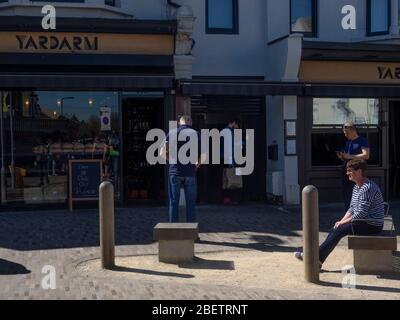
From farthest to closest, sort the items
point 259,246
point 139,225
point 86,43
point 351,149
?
point 86,43 → point 139,225 → point 351,149 → point 259,246

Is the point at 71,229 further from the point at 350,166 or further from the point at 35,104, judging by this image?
the point at 350,166

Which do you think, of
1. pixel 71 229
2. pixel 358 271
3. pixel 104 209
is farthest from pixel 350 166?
pixel 71 229

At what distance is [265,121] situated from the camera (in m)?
13.6

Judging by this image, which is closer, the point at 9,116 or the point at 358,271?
the point at 358,271

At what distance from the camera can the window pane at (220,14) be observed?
13.3 m

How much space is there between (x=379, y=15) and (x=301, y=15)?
6.08 ft

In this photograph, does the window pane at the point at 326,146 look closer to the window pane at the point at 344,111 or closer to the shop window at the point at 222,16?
the window pane at the point at 344,111

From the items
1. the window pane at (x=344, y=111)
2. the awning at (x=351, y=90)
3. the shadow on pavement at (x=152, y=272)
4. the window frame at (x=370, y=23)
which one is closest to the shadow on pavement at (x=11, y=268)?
the shadow on pavement at (x=152, y=272)

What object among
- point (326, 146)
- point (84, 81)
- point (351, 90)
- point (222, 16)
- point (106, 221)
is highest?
point (222, 16)

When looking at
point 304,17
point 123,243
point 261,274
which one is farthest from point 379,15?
point 261,274

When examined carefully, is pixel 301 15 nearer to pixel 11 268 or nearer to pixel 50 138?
pixel 50 138

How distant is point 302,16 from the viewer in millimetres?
13812

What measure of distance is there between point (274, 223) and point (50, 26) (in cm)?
562

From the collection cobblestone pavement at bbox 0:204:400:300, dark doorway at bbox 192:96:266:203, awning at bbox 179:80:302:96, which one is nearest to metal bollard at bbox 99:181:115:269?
cobblestone pavement at bbox 0:204:400:300
